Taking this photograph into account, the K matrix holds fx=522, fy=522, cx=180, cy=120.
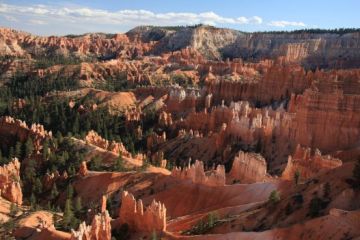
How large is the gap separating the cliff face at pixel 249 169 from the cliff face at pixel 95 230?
20.2m

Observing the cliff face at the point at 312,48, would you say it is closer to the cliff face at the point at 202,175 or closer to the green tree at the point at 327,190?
the cliff face at the point at 202,175

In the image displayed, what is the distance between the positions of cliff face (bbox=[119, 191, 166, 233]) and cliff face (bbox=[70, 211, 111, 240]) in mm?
3529

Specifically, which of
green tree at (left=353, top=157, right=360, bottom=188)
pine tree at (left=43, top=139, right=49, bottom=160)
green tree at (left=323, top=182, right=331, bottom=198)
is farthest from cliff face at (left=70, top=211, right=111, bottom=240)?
pine tree at (left=43, top=139, right=49, bottom=160)

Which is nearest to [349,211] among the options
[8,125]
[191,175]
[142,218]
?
[142,218]

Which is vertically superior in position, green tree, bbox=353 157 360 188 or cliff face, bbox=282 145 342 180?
green tree, bbox=353 157 360 188

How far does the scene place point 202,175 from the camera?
4972cm

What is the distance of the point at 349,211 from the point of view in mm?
28094

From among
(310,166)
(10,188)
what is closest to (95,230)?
(10,188)

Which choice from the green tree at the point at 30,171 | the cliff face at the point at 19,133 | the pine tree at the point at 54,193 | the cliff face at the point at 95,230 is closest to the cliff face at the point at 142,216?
the cliff face at the point at 95,230

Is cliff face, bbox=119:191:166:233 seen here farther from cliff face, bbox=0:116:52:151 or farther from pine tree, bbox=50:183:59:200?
cliff face, bbox=0:116:52:151

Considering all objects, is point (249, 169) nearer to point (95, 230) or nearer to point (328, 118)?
point (328, 118)

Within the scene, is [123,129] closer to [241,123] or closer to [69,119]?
[69,119]

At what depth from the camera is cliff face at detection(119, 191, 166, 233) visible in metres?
36.9

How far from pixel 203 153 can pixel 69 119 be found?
37.0 meters
